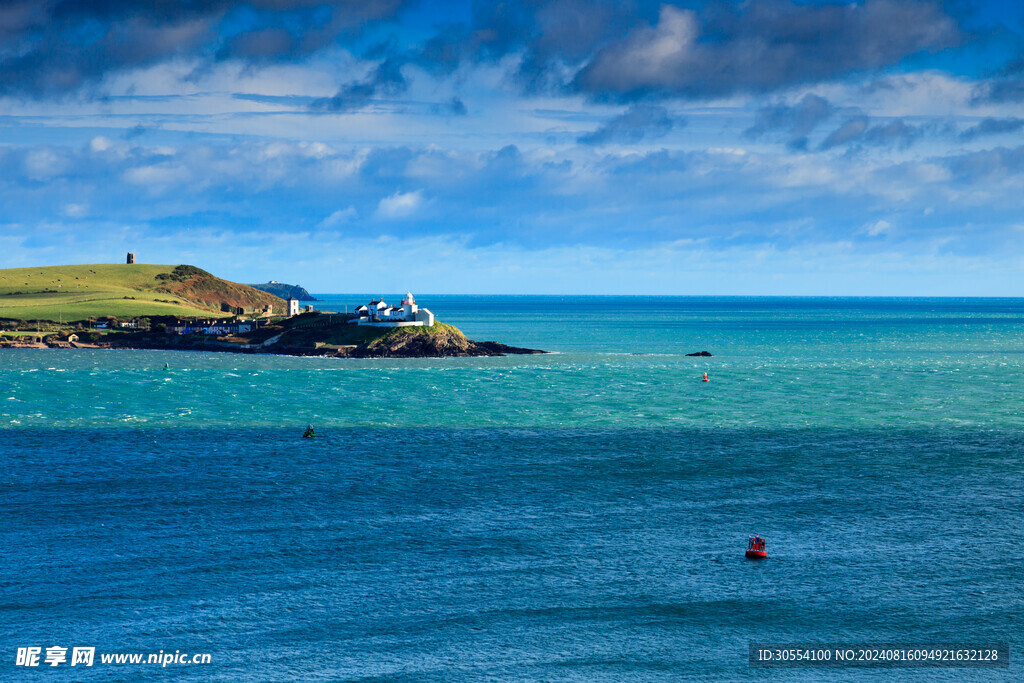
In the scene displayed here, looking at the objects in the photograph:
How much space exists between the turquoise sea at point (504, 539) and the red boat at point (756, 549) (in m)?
0.71

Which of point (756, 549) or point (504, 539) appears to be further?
point (504, 539)

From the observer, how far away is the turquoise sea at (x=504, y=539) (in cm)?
4166

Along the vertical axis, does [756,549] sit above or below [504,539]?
above

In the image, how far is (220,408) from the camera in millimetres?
121812

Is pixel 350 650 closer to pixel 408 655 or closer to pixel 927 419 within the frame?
pixel 408 655

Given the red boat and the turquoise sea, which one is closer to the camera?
the turquoise sea

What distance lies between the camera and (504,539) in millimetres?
57594

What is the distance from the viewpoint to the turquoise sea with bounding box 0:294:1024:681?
41656 mm

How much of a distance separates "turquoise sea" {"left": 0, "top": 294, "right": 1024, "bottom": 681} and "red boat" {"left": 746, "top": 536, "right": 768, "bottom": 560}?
712 mm

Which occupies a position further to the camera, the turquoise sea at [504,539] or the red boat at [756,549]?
the red boat at [756,549]

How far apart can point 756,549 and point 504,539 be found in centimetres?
1557

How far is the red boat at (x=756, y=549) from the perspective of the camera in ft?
174

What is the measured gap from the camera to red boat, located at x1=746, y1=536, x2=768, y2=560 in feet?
174

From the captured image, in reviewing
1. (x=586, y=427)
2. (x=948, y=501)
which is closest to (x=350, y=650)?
(x=948, y=501)
